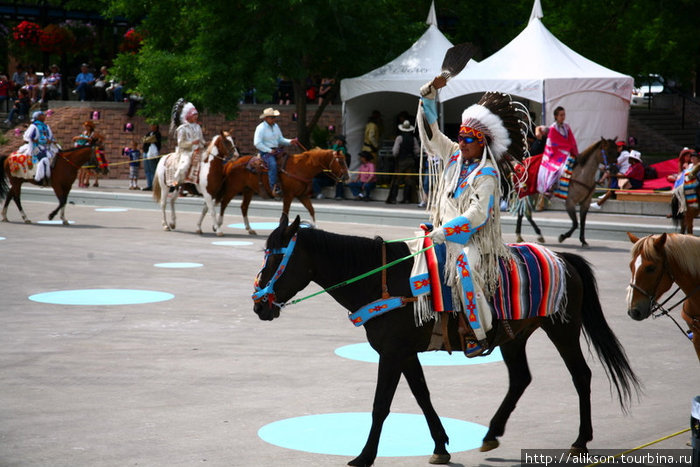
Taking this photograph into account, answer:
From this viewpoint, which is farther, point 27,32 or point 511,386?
point 27,32

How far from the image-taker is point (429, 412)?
Answer: 18.1 ft

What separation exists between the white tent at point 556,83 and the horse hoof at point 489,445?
17.2m

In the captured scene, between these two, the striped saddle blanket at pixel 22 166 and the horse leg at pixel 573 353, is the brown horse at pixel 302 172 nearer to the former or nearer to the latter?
the striped saddle blanket at pixel 22 166

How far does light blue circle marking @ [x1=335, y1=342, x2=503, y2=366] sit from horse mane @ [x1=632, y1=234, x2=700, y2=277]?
8.31ft

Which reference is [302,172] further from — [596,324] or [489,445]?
[489,445]

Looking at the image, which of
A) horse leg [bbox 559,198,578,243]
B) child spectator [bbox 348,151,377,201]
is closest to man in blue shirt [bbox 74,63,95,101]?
child spectator [bbox 348,151,377,201]

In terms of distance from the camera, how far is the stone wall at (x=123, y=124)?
32.4 metres

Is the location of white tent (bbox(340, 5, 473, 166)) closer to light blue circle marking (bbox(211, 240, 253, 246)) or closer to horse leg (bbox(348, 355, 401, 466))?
light blue circle marking (bbox(211, 240, 253, 246))

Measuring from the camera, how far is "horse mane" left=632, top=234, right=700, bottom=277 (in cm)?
588

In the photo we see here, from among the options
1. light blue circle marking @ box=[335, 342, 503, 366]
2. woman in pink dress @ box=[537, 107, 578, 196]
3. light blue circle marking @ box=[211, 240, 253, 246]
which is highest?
woman in pink dress @ box=[537, 107, 578, 196]

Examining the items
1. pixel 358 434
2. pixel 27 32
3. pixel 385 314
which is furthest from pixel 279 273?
pixel 27 32

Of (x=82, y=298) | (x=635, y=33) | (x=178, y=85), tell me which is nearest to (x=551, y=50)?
(x=635, y=33)

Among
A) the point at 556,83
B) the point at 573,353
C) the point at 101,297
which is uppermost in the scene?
the point at 556,83

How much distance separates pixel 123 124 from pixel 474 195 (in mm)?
28570
